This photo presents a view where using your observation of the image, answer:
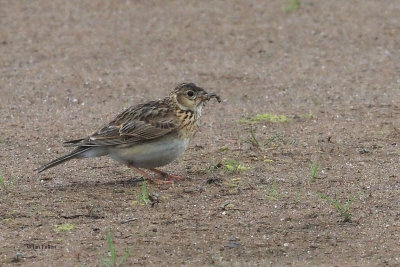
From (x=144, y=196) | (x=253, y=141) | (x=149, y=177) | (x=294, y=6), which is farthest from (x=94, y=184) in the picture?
(x=294, y=6)

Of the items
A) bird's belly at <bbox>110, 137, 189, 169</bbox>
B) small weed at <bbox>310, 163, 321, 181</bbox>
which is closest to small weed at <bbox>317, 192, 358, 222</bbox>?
small weed at <bbox>310, 163, 321, 181</bbox>

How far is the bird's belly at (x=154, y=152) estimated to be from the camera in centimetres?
828

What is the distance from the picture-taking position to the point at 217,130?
1011cm

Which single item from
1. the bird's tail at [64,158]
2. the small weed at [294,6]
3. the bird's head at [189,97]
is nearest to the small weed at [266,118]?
the bird's head at [189,97]

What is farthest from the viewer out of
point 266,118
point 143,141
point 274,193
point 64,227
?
point 266,118

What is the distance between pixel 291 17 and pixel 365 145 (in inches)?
200

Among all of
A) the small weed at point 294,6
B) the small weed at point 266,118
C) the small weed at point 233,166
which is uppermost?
the small weed at point 294,6

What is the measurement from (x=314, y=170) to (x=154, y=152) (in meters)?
1.39

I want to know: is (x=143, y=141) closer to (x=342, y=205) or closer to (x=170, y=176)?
(x=170, y=176)

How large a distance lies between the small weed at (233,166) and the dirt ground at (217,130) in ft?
0.04

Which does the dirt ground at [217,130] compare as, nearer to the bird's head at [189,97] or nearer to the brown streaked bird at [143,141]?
the brown streaked bird at [143,141]

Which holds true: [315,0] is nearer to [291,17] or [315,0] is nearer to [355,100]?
[291,17]

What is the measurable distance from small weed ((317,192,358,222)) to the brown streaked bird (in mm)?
1352

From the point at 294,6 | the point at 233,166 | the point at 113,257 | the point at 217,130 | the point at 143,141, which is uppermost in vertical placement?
the point at 294,6
